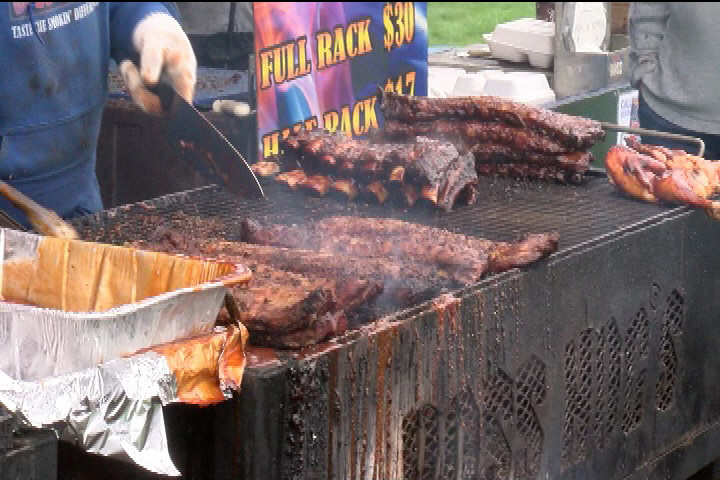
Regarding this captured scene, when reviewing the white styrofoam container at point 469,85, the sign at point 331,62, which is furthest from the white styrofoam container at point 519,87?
the sign at point 331,62

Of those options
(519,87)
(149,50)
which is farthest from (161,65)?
(519,87)

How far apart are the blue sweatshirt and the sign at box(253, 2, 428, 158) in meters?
1.48

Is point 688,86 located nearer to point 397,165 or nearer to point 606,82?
point 606,82

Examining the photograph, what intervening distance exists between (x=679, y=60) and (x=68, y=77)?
4039mm

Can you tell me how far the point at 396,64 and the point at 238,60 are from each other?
127cm

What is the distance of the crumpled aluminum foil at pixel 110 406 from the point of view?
2.43 metres

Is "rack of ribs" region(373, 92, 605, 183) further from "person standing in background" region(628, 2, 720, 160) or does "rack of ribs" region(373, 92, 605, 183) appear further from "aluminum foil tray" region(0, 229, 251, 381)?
"aluminum foil tray" region(0, 229, 251, 381)

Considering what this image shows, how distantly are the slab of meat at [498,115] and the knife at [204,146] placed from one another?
47.9 inches

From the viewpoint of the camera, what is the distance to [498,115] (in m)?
5.32

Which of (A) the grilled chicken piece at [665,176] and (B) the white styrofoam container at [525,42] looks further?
(B) the white styrofoam container at [525,42]

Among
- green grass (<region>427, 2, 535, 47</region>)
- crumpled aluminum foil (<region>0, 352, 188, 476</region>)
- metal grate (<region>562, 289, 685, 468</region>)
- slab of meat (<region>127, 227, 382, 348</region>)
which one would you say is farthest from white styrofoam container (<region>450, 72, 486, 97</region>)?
green grass (<region>427, 2, 535, 47</region>)

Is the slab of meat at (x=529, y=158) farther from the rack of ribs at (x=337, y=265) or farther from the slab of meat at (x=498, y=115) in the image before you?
the rack of ribs at (x=337, y=265)

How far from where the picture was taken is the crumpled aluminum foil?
7.98 feet

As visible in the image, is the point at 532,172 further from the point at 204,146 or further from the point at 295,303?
the point at 295,303
